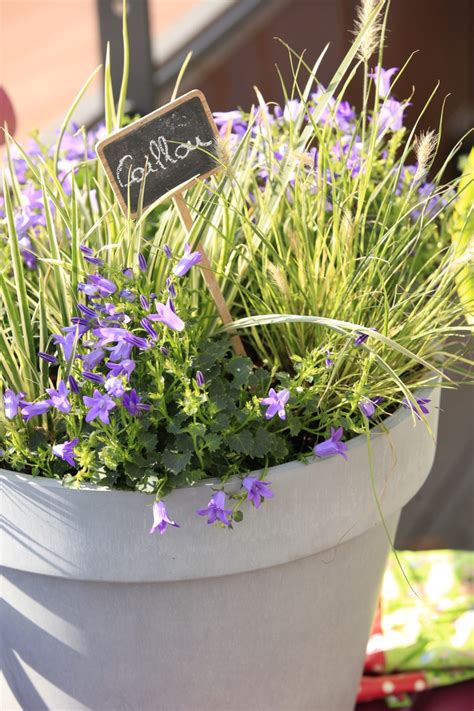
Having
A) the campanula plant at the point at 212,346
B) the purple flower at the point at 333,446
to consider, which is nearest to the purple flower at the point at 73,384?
the campanula plant at the point at 212,346

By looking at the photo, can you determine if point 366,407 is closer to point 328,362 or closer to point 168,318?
point 328,362

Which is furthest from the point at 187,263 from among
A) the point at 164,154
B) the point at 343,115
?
the point at 343,115

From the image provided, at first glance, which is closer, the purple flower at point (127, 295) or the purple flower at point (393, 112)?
the purple flower at point (127, 295)

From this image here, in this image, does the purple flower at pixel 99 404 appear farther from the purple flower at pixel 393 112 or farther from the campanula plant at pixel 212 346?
the purple flower at pixel 393 112

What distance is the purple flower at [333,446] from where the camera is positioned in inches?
33.0

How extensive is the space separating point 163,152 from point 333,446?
13.0 inches

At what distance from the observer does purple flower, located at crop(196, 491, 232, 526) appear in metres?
0.78

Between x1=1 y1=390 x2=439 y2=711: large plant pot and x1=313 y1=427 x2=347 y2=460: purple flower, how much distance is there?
0.05ft

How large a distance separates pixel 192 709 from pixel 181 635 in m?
0.11

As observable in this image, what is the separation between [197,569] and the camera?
0.84 meters

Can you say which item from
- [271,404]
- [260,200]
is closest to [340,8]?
[260,200]

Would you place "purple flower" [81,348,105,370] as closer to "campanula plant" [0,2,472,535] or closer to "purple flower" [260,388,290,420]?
"campanula plant" [0,2,472,535]

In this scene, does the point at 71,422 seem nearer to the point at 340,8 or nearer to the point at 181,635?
the point at 181,635

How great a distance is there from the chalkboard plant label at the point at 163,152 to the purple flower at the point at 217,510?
288 millimetres
